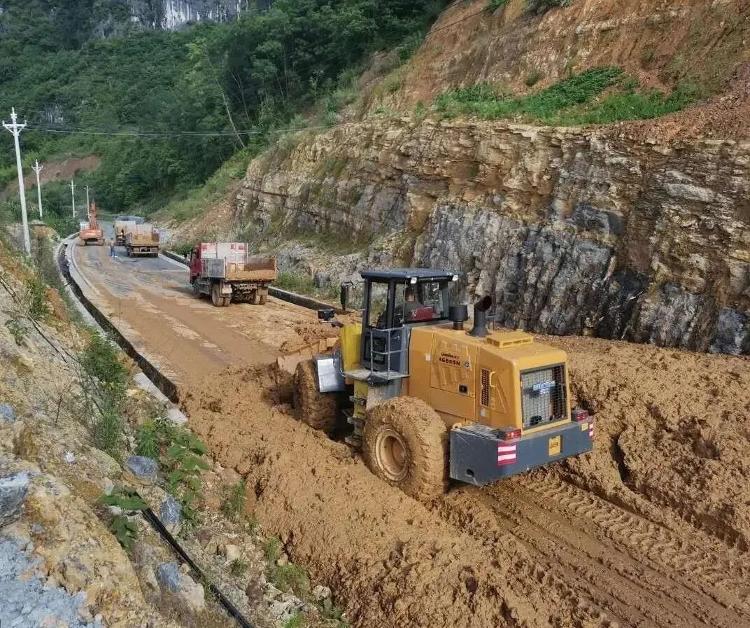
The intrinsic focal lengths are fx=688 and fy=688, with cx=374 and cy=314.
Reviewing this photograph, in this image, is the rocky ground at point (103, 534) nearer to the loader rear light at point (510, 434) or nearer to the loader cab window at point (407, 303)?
the loader rear light at point (510, 434)

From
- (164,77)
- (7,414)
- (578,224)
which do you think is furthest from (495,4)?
(164,77)

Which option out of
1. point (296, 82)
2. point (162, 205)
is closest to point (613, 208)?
point (296, 82)

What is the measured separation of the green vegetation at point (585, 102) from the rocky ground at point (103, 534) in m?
12.8

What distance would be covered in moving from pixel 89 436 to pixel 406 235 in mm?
14454

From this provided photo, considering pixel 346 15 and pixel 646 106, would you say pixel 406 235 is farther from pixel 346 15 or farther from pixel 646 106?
pixel 346 15

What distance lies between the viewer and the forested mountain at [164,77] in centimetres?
3994

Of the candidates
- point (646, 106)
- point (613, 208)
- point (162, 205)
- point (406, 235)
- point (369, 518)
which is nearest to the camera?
point (369, 518)

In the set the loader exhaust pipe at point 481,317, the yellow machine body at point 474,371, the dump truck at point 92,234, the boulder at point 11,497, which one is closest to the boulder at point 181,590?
the boulder at point 11,497

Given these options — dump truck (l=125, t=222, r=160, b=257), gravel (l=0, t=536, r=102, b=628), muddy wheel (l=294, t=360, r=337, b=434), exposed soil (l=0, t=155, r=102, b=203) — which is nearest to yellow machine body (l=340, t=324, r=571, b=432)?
muddy wheel (l=294, t=360, r=337, b=434)

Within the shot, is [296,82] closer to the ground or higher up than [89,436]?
higher up

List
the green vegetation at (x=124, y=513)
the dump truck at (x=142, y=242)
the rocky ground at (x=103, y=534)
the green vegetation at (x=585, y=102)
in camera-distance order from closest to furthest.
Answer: the rocky ground at (x=103, y=534)
the green vegetation at (x=124, y=513)
the green vegetation at (x=585, y=102)
the dump truck at (x=142, y=242)

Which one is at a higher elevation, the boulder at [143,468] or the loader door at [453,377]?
the loader door at [453,377]

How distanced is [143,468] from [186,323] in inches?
426

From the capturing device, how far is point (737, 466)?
7082mm
